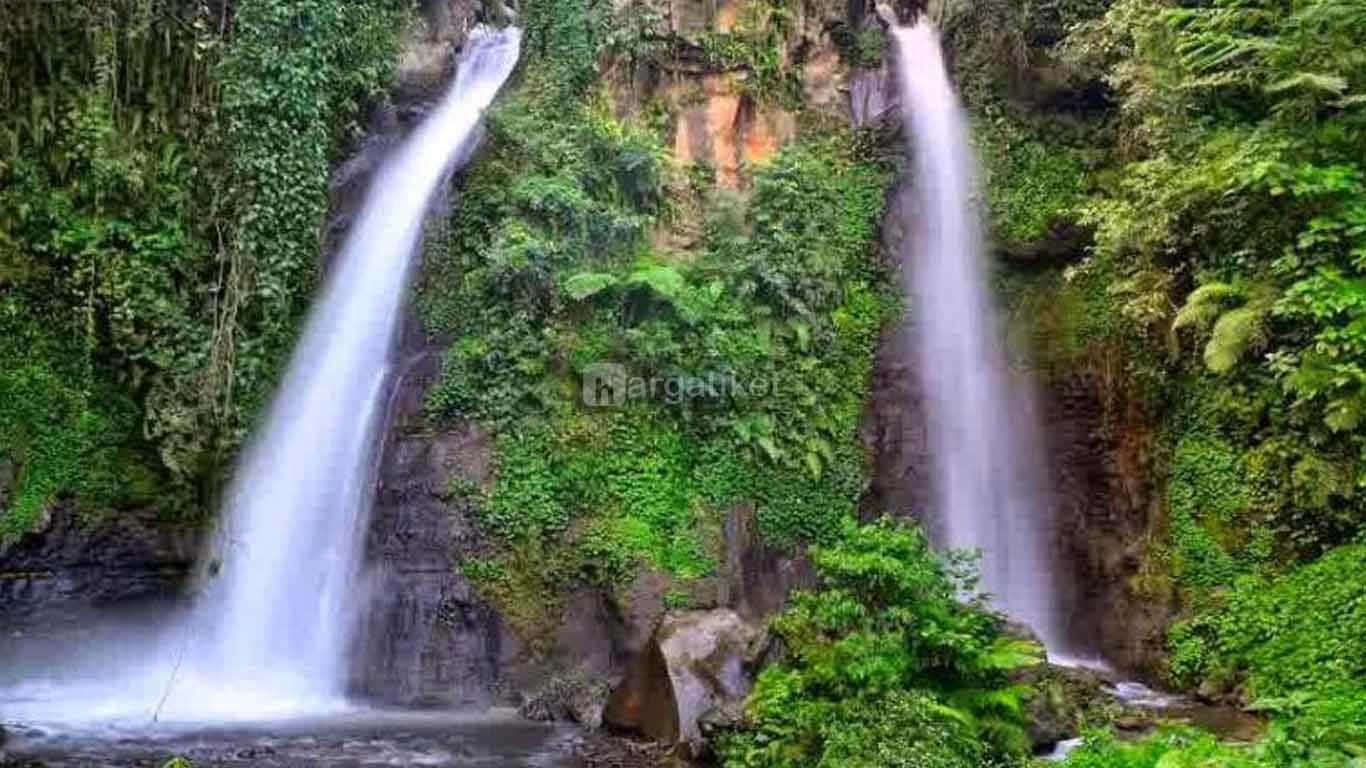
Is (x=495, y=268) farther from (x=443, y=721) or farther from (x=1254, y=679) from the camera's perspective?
(x=1254, y=679)

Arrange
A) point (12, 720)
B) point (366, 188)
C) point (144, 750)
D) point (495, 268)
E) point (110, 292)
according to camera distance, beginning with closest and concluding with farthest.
→ point (144, 750), point (12, 720), point (110, 292), point (495, 268), point (366, 188)

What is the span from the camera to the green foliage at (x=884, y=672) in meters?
8.43

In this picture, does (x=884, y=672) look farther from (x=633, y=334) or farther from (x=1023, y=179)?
(x=1023, y=179)

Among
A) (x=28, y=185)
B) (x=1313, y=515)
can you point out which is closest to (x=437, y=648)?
(x=28, y=185)

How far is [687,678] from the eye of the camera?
1009 cm

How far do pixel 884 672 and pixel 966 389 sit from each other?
6773 millimetres

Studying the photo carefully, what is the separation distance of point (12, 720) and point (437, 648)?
147 inches

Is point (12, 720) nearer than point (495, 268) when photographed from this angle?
Yes

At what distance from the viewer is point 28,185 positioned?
12.7m

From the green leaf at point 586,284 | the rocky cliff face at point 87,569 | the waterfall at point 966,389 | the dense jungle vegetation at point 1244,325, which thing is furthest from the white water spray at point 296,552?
the dense jungle vegetation at point 1244,325

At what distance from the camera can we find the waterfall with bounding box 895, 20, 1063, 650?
45.3ft

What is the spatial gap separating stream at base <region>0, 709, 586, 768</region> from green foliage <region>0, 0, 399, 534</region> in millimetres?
3266

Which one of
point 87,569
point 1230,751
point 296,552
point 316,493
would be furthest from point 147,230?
point 1230,751

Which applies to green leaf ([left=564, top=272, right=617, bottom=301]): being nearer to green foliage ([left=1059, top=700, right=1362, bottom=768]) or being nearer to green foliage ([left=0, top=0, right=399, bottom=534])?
green foliage ([left=0, top=0, right=399, bottom=534])
